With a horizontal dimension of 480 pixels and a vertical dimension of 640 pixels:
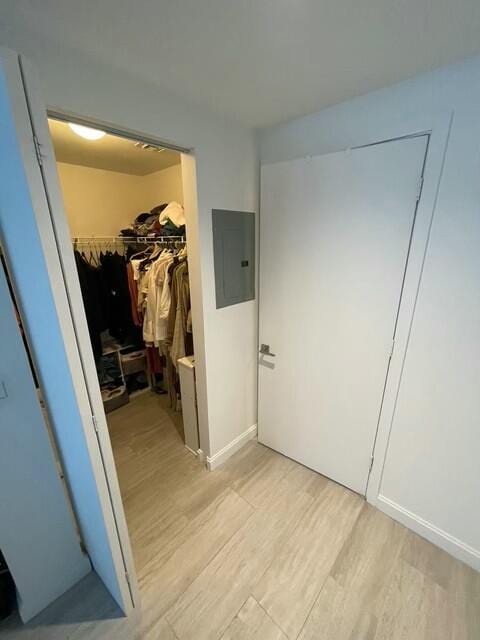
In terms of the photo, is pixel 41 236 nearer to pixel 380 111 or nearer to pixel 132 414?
pixel 380 111

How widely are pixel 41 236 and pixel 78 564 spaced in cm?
159

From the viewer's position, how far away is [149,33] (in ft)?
3.11

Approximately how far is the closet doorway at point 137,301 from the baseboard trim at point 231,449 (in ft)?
0.53

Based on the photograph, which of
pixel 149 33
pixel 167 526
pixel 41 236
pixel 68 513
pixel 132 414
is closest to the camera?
pixel 41 236

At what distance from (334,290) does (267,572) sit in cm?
154

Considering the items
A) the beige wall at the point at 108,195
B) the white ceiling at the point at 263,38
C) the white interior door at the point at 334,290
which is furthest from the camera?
the beige wall at the point at 108,195

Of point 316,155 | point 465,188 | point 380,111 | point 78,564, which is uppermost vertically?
point 380,111

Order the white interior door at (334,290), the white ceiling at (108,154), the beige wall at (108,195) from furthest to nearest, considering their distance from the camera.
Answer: the beige wall at (108,195), the white ceiling at (108,154), the white interior door at (334,290)

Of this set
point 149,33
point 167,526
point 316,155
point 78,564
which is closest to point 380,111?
point 316,155

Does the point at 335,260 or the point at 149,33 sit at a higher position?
the point at 149,33

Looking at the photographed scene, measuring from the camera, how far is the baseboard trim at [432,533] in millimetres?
1429

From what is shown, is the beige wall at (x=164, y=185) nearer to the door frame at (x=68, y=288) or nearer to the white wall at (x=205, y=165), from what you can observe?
the white wall at (x=205, y=165)

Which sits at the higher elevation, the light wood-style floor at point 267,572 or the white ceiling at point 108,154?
the white ceiling at point 108,154

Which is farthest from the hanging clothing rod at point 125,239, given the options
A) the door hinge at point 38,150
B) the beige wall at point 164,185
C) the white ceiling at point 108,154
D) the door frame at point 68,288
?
the door hinge at point 38,150
